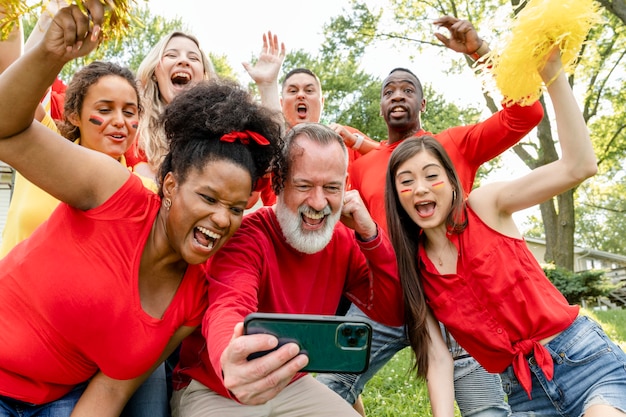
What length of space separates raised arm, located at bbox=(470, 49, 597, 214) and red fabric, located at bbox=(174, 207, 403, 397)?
84cm

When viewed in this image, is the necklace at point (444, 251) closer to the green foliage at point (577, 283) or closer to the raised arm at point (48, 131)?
the raised arm at point (48, 131)

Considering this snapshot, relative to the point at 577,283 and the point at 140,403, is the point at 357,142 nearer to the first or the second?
the point at 140,403

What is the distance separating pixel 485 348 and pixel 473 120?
23932 mm

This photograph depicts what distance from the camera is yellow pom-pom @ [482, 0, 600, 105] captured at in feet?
9.29

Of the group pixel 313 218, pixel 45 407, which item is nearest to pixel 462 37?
pixel 313 218

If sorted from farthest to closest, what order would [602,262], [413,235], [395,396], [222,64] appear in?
[602,262]
[222,64]
[395,396]
[413,235]

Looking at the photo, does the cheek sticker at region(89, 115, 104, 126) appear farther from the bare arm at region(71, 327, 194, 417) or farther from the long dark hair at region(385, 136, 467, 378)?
the long dark hair at region(385, 136, 467, 378)

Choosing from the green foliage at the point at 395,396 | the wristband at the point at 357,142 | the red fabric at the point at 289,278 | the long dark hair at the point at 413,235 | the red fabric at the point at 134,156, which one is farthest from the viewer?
the green foliage at the point at 395,396

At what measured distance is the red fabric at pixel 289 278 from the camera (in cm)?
281

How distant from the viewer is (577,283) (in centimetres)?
1723

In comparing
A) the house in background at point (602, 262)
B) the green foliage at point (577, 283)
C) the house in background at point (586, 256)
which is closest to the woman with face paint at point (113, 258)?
the green foliage at point (577, 283)

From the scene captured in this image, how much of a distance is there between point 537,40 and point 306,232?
1.53 m

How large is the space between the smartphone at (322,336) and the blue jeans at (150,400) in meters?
1.38

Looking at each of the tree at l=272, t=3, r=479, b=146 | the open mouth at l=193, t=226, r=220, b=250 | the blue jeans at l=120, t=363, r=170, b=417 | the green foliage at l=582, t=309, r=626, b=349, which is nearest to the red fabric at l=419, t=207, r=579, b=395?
the open mouth at l=193, t=226, r=220, b=250
